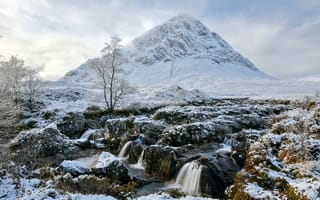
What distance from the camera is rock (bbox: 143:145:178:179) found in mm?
15250

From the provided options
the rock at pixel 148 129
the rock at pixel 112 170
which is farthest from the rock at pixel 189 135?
the rock at pixel 112 170

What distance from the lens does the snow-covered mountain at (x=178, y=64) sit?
121 meters

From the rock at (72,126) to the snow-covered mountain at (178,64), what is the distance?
74.2m

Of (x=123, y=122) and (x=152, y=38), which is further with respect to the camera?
(x=152, y=38)

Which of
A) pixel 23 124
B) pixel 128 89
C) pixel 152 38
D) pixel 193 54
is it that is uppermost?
pixel 152 38

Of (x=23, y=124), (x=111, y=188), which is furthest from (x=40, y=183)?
(x=23, y=124)

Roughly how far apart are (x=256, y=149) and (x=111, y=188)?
19.2 ft

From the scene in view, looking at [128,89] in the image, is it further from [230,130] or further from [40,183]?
[40,183]

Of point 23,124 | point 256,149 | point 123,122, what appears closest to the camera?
point 256,149

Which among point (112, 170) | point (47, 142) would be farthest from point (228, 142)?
point (47, 142)

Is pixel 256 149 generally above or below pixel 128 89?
below

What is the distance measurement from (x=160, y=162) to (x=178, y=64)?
134 metres

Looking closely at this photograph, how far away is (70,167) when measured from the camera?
1338 centimetres

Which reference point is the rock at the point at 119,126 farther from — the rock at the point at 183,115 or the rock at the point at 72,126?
the rock at the point at 72,126
